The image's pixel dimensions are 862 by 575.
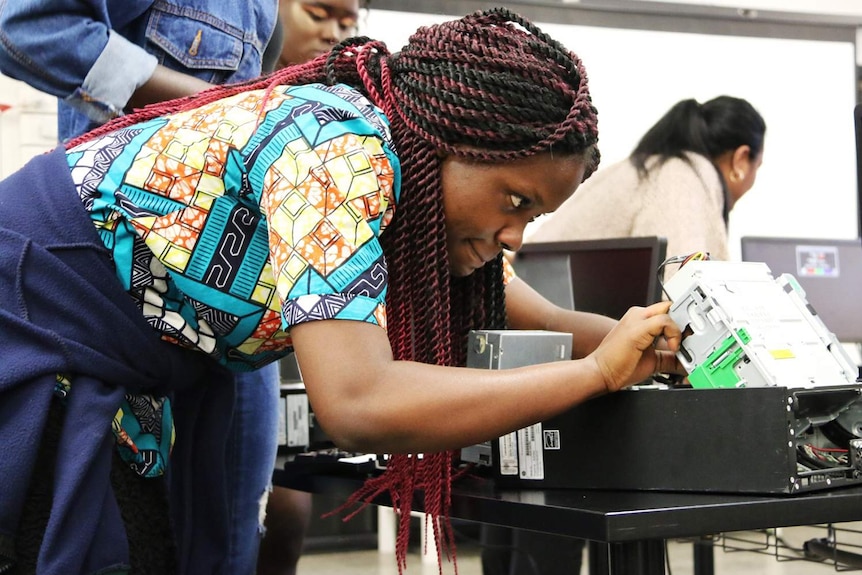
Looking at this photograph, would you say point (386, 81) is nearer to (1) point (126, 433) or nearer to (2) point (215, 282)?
(2) point (215, 282)

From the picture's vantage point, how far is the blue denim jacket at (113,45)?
4.28 feet

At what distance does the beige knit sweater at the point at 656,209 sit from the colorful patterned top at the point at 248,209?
1.93 m

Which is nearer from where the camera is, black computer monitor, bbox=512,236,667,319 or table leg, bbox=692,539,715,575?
black computer monitor, bbox=512,236,667,319

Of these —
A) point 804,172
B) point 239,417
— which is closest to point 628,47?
point 804,172

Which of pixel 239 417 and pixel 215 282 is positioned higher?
pixel 215 282

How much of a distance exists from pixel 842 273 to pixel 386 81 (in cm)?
244

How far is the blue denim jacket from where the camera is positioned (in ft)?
4.28

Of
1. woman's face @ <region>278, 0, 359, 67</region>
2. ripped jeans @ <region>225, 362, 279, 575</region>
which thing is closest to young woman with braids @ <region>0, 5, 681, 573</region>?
ripped jeans @ <region>225, 362, 279, 575</region>

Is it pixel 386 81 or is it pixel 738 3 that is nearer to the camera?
pixel 386 81

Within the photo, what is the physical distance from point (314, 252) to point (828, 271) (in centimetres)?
259

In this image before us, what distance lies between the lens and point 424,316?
1167 mm

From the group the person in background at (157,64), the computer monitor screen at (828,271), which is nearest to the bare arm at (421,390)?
the person in background at (157,64)

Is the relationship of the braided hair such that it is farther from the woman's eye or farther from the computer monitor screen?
the computer monitor screen

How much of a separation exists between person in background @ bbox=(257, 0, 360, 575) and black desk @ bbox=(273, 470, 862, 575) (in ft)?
2.02
